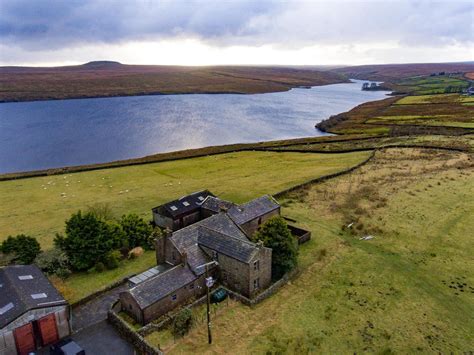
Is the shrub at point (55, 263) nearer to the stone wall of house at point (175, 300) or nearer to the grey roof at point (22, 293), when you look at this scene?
the grey roof at point (22, 293)

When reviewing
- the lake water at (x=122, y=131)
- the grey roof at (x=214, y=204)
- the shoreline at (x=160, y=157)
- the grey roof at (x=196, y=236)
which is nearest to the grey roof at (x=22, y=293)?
the grey roof at (x=196, y=236)

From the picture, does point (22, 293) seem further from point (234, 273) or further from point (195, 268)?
point (234, 273)

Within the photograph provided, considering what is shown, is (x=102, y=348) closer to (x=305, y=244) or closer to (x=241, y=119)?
(x=305, y=244)

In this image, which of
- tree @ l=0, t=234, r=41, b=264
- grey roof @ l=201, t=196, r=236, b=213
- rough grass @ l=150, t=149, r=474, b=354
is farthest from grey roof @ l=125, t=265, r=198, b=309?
tree @ l=0, t=234, r=41, b=264

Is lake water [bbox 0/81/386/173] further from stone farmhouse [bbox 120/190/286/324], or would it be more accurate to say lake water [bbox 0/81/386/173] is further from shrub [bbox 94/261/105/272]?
stone farmhouse [bbox 120/190/286/324]

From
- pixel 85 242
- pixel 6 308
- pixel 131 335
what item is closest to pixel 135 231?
pixel 85 242
